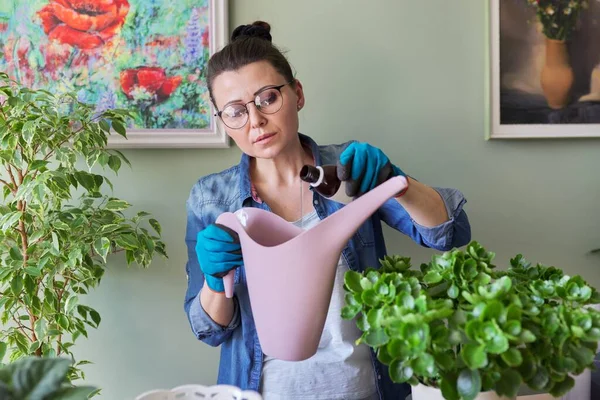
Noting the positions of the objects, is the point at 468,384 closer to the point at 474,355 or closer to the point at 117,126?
the point at 474,355

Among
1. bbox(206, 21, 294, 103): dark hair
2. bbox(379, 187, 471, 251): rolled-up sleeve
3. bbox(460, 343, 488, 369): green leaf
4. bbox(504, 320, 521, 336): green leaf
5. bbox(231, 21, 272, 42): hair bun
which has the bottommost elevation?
bbox(460, 343, 488, 369): green leaf

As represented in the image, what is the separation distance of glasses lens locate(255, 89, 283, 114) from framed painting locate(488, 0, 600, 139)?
664 mm

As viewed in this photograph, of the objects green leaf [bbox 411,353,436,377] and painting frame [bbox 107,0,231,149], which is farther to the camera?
painting frame [bbox 107,0,231,149]

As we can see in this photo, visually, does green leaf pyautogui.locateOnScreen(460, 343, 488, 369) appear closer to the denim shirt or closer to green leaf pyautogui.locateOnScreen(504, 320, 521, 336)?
green leaf pyautogui.locateOnScreen(504, 320, 521, 336)

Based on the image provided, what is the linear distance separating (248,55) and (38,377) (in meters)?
0.69

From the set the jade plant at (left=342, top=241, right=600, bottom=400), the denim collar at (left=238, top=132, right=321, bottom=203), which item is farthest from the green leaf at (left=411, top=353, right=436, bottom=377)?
the denim collar at (left=238, top=132, right=321, bottom=203)

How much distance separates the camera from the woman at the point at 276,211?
2.94 ft

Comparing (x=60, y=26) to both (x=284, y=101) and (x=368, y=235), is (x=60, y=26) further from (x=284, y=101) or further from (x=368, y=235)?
(x=368, y=235)

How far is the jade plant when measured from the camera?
45 centimetres

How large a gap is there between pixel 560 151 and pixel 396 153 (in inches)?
18.3

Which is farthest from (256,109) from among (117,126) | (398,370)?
(398,370)

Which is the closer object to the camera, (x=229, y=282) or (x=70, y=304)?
(x=229, y=282)

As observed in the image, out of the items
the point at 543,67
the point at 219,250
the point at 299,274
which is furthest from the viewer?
the point at 543,67

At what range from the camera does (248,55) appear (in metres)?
0.91
